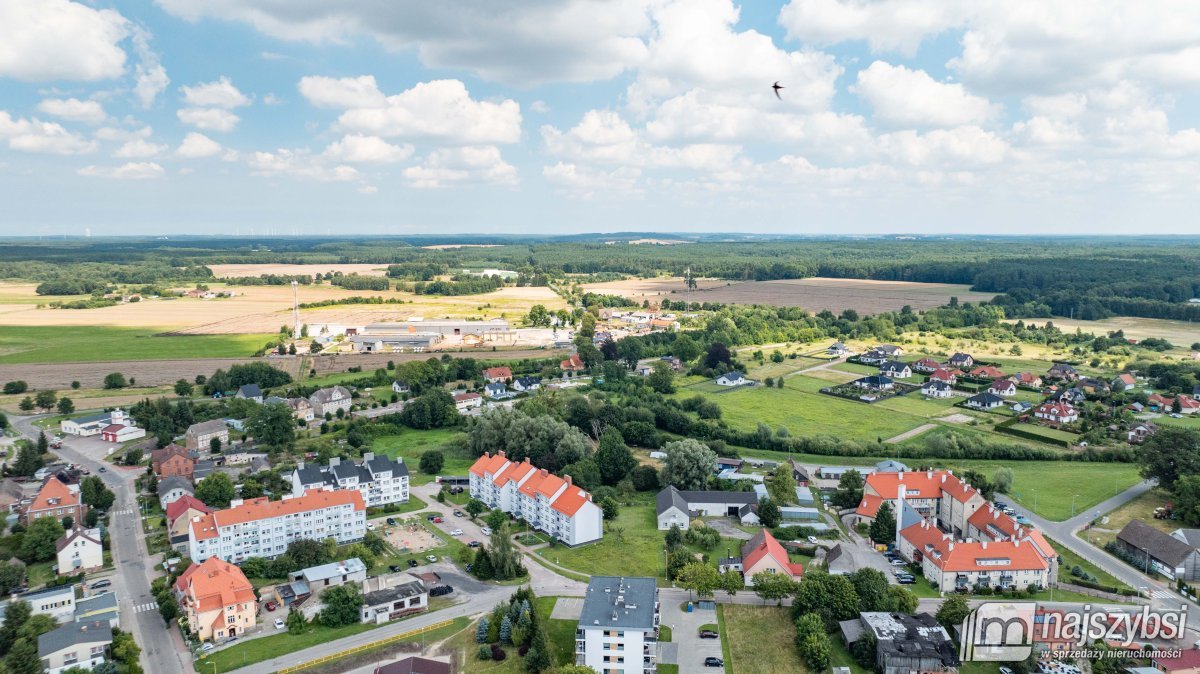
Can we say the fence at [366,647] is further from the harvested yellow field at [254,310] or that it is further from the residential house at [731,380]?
the harvested yellow field at [254,310]

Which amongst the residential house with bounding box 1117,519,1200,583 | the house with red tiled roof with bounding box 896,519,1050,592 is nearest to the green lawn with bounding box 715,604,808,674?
the house with red tiled roof with bounding box 896,519,1050,592

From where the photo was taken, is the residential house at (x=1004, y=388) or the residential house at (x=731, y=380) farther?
the residential house at (x=731, y=380)

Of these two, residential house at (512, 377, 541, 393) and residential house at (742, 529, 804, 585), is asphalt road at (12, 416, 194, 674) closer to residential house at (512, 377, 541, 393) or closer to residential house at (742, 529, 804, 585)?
residential house at (742, 529, 804, 585)

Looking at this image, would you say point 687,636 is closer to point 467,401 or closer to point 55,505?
point 55,505

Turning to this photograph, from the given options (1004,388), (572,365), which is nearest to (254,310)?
(572,365)

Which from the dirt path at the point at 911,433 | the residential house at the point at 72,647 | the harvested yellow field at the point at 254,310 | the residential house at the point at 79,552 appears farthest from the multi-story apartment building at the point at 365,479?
the harvested yellow field at the point at 254,310
